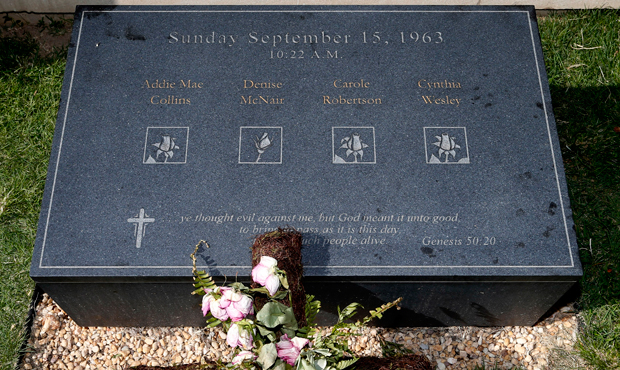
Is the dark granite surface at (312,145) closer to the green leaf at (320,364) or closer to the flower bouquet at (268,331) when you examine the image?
the flower bouquet at (268,331)

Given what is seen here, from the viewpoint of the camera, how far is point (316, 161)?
3910mm

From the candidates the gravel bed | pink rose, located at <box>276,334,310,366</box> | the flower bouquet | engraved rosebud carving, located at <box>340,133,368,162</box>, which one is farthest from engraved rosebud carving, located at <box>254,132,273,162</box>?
Result: pink rose, located at <box>276,334,310,366</box>

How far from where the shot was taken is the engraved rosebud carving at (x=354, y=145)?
13.0ft

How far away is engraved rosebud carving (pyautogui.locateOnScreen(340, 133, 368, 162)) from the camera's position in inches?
155

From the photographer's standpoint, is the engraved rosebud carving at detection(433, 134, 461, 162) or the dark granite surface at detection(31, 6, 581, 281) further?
the engraved rosebud carving at detection(433, 134, 461, 162)

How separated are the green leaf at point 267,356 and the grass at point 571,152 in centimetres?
→ 263

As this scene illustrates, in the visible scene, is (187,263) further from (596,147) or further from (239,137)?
(596,147)

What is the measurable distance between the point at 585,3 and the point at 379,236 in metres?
4.03

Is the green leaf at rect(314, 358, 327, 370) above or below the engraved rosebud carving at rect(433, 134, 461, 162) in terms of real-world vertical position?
below

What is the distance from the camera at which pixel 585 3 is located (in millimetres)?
5754

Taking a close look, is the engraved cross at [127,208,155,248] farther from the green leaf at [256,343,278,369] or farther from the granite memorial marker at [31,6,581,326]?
the green leaf at [256,343,278,369]

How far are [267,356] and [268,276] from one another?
0.42 meters

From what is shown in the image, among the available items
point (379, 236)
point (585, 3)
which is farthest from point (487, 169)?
point (585, 3)

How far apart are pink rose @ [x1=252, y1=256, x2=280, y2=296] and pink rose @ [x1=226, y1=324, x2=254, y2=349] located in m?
0.25
